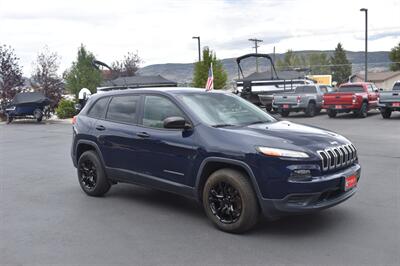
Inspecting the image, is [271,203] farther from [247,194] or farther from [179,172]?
[179,172]

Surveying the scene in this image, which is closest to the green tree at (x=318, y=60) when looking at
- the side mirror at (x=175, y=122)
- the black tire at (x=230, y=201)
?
the side mirror at (x=175, y=122)

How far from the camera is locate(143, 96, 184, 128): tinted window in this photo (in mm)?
5746

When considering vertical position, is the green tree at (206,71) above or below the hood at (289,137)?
above

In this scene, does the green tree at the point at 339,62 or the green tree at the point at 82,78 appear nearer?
the green tree at the point at 82,78

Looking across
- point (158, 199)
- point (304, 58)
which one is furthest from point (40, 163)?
point (304, 58)

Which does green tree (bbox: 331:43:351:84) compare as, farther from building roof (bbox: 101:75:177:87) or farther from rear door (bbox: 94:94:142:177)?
rear door (bbox: 94:94:142:177)

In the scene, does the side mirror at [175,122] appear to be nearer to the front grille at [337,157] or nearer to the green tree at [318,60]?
the front grille at [337,157]

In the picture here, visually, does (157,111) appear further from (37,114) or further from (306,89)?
(37,114)

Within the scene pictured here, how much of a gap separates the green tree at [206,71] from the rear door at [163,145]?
26942 millimetres

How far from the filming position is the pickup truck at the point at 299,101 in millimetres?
22047

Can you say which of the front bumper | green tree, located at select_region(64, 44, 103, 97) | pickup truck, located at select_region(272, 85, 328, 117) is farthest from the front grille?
green tree, located at select_region(64, 44, 103, 97)

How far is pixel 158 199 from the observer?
260 inches

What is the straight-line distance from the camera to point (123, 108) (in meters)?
6.48

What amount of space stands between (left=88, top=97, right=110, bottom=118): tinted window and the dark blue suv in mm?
20
